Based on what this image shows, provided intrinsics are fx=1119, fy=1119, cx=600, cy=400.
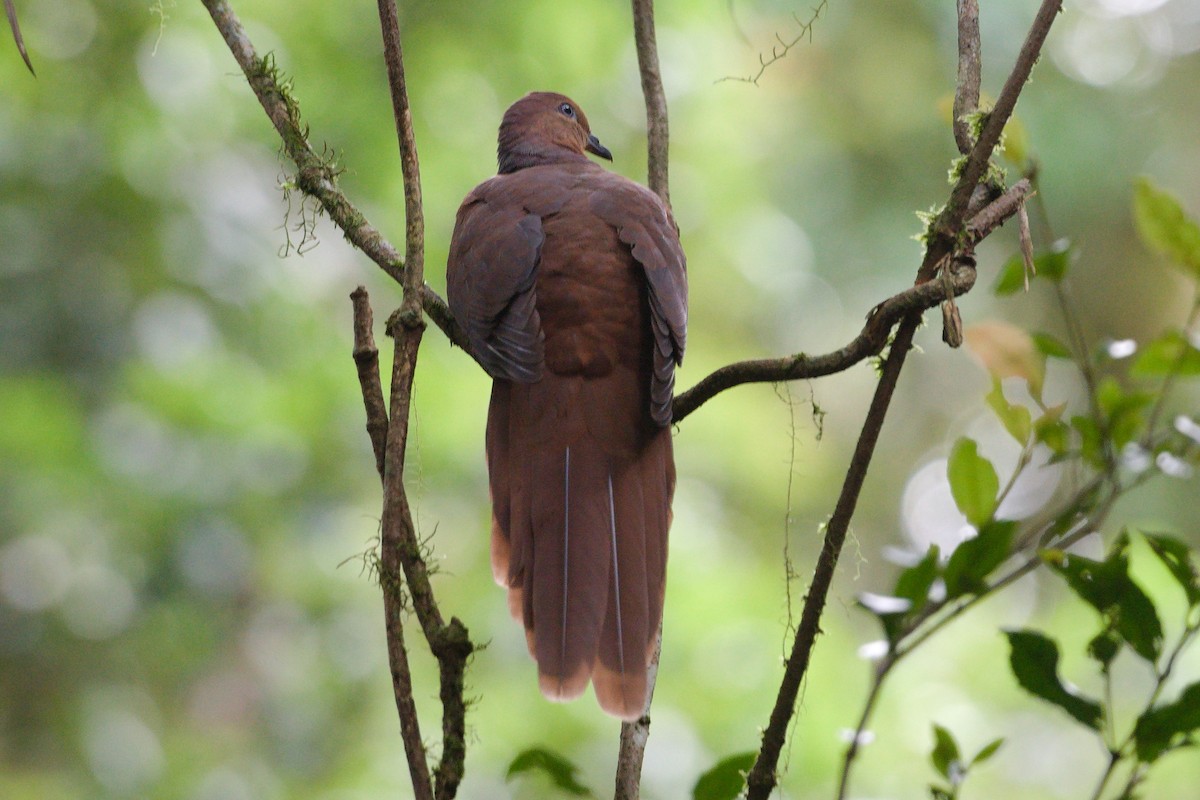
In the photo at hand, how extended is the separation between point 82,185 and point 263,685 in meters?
2.10

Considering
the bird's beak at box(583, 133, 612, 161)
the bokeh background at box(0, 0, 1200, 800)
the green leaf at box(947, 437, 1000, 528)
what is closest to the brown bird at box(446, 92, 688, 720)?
the green leaf at box(947, 437, 1000, 528)

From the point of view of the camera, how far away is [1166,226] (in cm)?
127

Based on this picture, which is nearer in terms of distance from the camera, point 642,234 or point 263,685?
point 642,234

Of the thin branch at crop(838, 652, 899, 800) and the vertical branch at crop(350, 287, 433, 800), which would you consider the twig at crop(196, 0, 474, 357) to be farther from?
the thin branch at crop(838, 652, 899, 800)

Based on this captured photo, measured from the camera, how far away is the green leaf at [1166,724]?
1221mm

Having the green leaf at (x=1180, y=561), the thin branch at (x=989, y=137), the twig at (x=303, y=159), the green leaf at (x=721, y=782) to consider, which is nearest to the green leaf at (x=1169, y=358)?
the green leaf at (x=1180, y=561)

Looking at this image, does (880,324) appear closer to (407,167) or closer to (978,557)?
(978,557)

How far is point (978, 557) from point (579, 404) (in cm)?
110

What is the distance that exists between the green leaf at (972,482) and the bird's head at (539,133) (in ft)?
6.60

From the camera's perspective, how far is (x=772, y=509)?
6.12 m

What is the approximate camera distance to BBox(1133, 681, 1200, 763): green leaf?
1.22 meters

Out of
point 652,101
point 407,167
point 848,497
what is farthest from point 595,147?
point 848,497

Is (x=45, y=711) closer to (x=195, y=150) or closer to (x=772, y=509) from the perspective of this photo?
(x=195, y=150)

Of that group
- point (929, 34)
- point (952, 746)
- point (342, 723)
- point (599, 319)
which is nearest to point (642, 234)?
point (599, 319)
